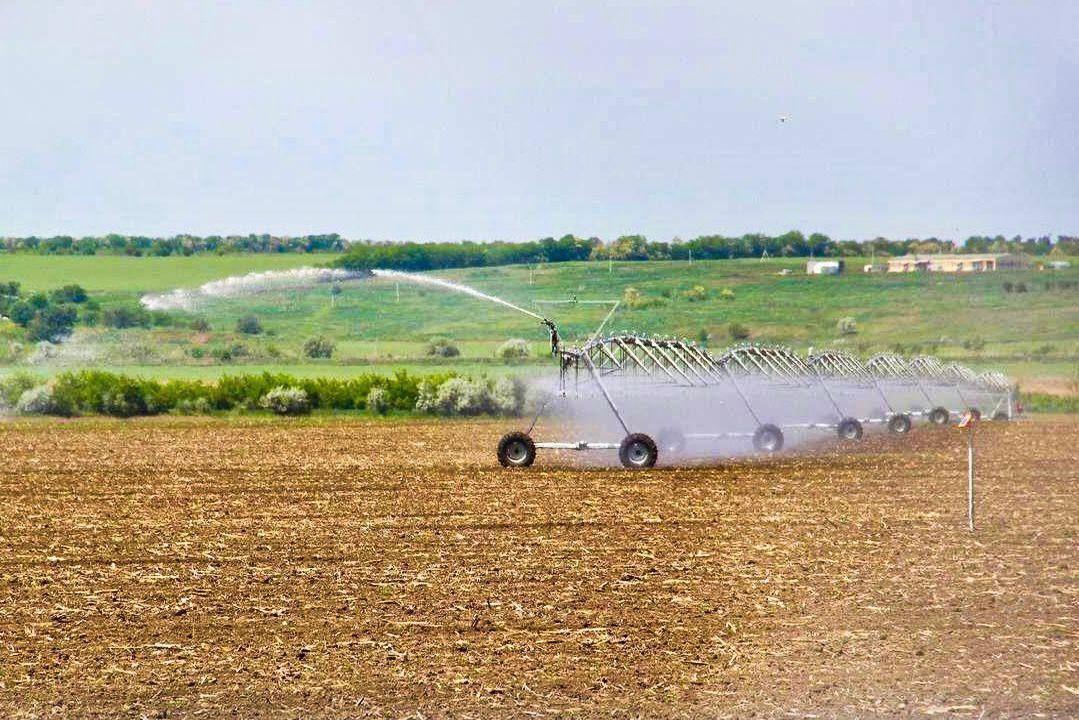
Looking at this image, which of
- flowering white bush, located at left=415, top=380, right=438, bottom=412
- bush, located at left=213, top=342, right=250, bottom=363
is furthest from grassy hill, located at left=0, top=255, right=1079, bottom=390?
flowering white bush, located at left=415, top=380, right=438, bottom=412

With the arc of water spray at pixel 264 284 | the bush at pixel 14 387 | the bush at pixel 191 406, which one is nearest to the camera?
the arc of water spray at pixel 264 284

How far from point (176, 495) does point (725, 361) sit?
1744 centimetres

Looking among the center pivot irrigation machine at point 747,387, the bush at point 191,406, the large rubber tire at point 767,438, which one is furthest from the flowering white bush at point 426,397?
the large rubber tire at point 767,438

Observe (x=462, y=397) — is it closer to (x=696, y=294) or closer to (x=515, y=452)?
(x=696, y=294)

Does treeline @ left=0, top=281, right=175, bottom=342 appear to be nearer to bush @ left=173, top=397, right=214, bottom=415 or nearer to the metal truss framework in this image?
bush @ left=173, top=397, right=214, bottom=415

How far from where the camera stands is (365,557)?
21.2 meters

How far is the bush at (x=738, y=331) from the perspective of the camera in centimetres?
7134

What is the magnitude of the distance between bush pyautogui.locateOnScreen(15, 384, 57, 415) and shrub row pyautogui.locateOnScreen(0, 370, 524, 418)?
43mm

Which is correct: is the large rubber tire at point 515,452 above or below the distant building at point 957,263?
below

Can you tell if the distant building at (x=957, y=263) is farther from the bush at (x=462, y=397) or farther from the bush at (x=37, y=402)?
the bush at (x=37, y=402)

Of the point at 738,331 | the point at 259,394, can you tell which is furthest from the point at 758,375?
the point at 259,394

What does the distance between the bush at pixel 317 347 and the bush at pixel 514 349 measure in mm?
9058

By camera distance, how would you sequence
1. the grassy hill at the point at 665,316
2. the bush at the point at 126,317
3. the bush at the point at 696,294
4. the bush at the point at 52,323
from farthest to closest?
the bush at the point at 126,317
the bush at the point at 52,323
the bush at the point at 696,294
the grassy hill at the point at 665,316

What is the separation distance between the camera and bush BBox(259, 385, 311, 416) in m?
64.1
